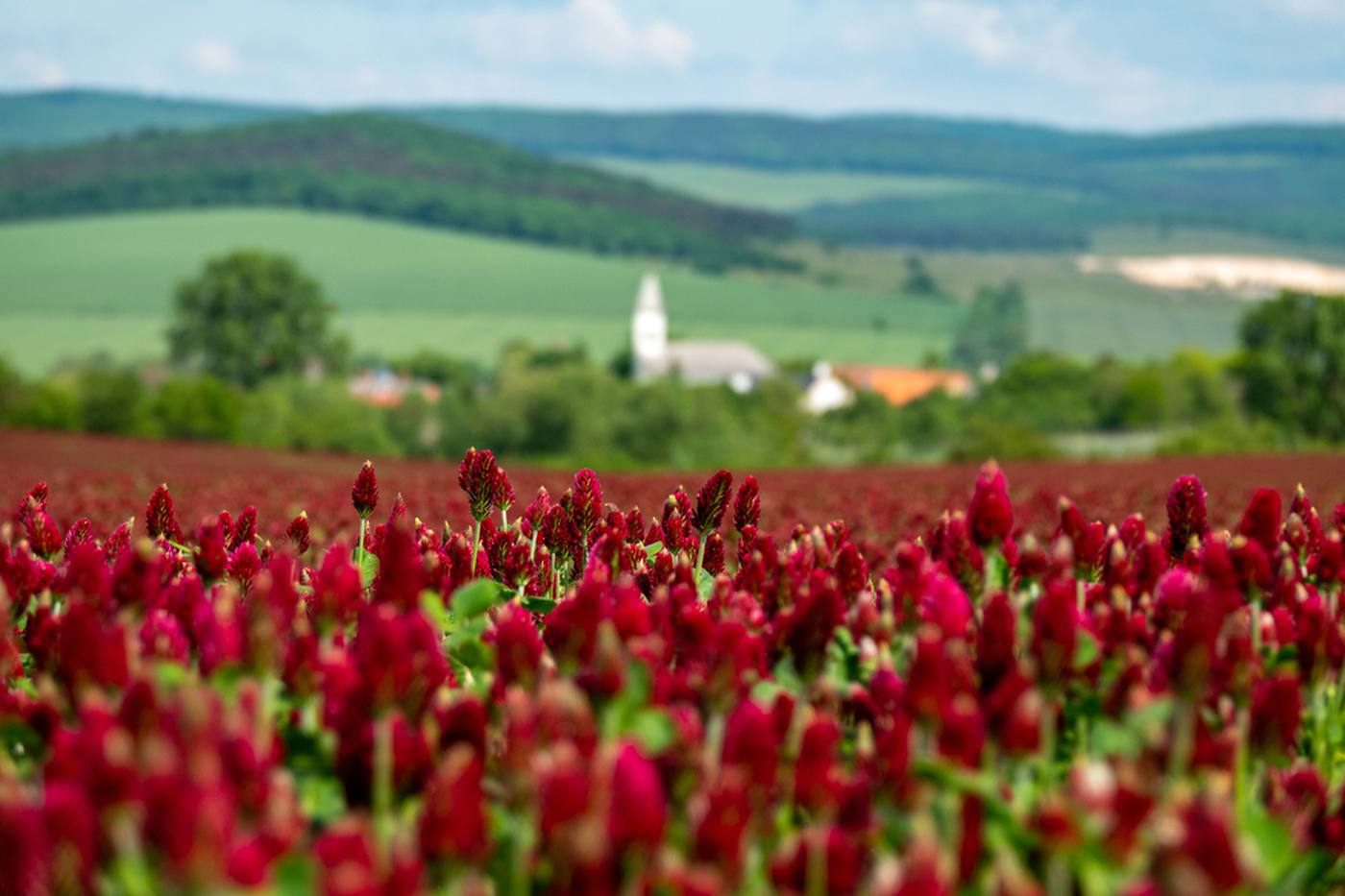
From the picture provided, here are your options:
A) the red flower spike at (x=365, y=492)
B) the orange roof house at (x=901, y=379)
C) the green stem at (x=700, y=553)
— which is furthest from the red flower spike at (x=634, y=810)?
the orange roof house at (x=901, y=379)

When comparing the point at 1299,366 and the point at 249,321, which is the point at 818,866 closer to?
the point at 1299,366

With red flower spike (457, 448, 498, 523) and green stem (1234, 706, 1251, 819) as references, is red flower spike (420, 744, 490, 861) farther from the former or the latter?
red flower spike (457, 448, 498, 523)

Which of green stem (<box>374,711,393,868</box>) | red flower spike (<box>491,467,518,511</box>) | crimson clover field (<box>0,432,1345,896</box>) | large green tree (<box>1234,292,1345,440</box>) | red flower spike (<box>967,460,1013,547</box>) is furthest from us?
large green tree (<box>1234,292,1345,440</box>)

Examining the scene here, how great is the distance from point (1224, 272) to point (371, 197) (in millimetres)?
87169

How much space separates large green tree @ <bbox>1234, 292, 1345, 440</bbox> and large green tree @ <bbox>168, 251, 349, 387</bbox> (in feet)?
171

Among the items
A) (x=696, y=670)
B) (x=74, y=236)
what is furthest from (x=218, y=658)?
(x=74, y=236)

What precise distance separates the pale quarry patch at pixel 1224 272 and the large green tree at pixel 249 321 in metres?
89.6

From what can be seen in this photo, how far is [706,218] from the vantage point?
181750mm

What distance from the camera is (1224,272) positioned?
165m

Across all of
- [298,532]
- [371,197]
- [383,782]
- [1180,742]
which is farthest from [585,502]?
[371,197]

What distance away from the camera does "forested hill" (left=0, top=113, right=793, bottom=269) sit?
6329 inches

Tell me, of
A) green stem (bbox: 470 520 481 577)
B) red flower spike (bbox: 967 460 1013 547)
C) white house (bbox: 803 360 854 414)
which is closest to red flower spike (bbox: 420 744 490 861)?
red flower spike (bbox: 967 460 1013 547)

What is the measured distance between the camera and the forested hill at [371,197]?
16075 cm

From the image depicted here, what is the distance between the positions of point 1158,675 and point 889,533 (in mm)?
12031
